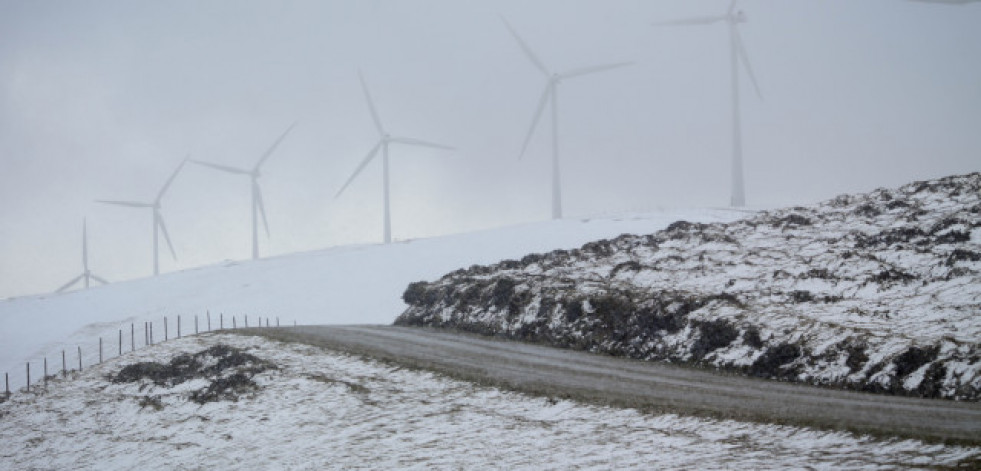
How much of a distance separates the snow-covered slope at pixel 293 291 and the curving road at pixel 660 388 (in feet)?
85.5

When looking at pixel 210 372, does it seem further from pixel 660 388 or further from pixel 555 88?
pixel 555 88

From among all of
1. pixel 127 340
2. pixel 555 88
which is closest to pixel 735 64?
pixel 555 88

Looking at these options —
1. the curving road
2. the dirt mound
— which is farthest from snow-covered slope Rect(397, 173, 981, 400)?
the dirt mound

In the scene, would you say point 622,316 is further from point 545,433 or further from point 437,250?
point 437,250

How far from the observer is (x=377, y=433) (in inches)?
688

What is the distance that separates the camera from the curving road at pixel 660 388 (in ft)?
46.5

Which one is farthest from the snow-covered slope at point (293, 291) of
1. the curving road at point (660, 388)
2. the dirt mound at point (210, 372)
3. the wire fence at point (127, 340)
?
the curving road at point (660, 388)

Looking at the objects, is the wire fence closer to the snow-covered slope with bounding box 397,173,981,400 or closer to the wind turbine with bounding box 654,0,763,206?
the snow-covered slope with bounding box 397,173,981,400

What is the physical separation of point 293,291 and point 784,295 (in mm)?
48382

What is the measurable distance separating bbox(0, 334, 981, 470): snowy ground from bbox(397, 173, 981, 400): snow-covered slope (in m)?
6.63

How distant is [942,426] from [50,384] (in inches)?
1254

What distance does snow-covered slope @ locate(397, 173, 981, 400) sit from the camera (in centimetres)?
2009

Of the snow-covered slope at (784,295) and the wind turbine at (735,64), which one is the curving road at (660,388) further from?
the wind turbine at (735,64)

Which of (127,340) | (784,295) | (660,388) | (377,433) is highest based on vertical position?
(784,295)
